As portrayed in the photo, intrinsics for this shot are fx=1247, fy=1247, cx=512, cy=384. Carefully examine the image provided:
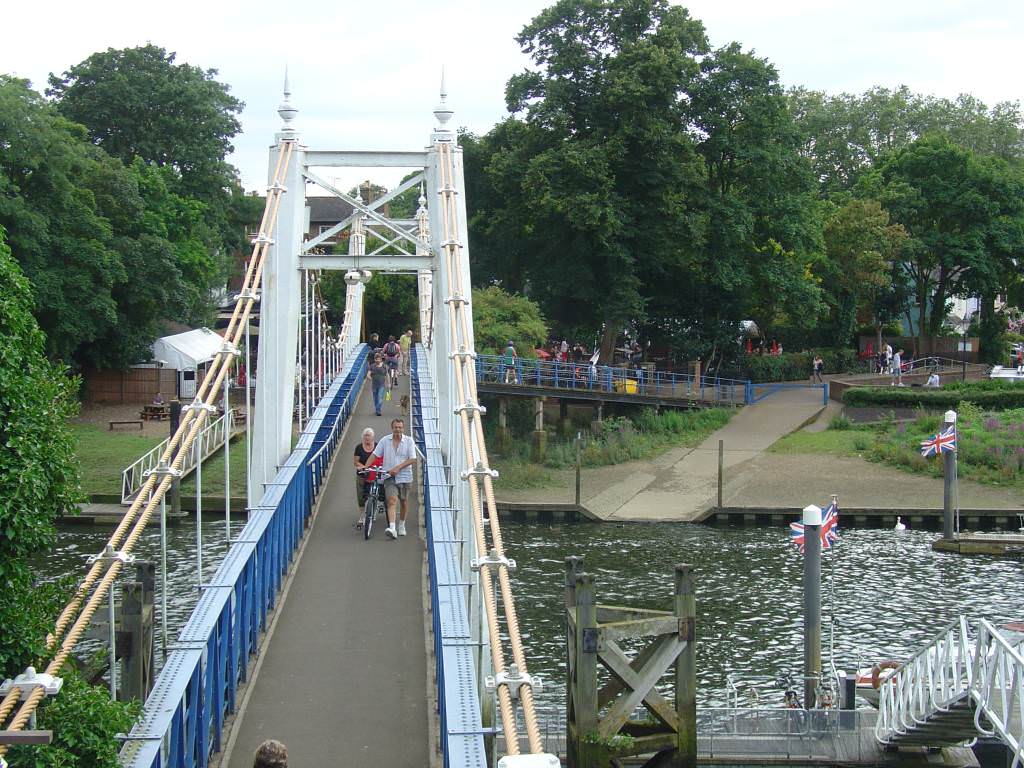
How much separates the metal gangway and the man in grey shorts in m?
6.38

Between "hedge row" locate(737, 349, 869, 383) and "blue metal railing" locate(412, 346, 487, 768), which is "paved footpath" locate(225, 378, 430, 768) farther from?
"hedge row" locate(737, 349, 869, 383)

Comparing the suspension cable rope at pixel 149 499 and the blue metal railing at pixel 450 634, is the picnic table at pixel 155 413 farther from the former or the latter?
the blue metal railing at pixel 450 634

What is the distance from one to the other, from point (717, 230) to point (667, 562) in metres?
19.9

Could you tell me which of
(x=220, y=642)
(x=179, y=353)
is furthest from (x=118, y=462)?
(x=220, y=642)

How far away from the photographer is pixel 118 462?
3544 centimetres

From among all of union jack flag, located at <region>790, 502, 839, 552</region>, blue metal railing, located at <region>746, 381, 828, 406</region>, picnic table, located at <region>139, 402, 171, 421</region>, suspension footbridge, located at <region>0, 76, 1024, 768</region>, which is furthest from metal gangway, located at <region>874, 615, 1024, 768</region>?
picnic table, located at <region>139, 402, 171, 421</region>

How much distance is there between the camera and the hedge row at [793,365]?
51625 mm

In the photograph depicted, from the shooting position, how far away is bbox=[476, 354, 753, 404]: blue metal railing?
42.6 meters

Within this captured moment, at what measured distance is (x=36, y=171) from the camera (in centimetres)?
3784

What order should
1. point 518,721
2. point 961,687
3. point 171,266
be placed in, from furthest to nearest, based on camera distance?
point 171,266 → point 518,721 → point 961,687

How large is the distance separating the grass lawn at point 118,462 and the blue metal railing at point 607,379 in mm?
8993

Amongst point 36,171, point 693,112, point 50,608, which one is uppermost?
point 693,112

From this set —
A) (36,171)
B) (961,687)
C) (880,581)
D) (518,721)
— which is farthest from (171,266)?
(961,687)

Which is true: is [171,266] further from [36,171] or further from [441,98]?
[441,98]
